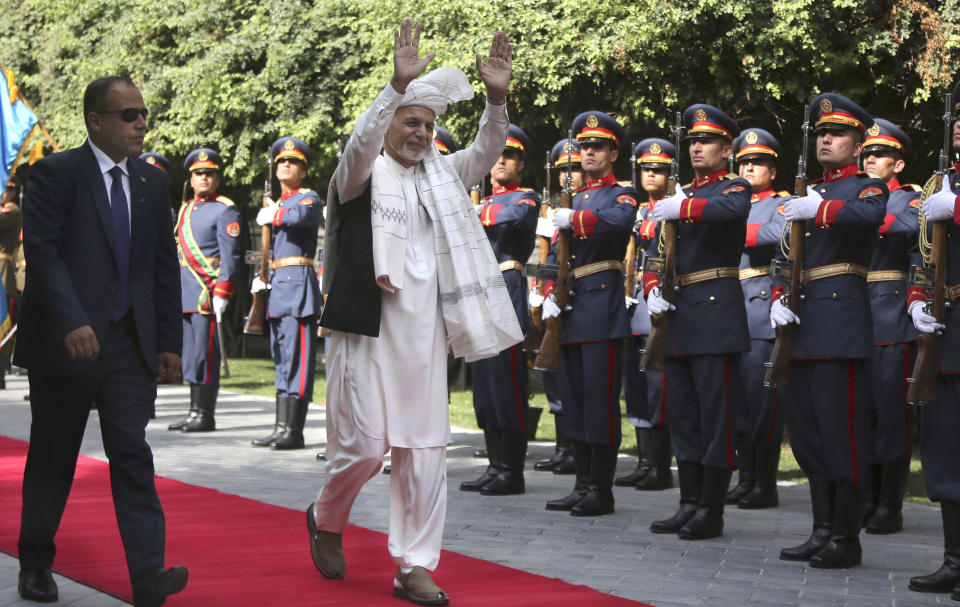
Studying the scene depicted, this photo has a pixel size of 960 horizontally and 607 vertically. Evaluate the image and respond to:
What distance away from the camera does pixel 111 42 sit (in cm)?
2019

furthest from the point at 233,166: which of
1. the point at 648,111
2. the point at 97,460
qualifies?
the point at 97,460

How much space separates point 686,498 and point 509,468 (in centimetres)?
156

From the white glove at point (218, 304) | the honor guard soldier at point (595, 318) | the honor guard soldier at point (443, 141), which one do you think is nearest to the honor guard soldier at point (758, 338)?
the honor guard soldier at point (595, 318)

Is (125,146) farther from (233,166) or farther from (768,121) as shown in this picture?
(233,166)

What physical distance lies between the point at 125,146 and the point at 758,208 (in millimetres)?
4626

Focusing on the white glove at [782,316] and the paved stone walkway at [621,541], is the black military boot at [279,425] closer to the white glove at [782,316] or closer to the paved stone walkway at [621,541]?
the paved stone walkway at [621,541]

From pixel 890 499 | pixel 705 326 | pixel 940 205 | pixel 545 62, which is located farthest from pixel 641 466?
pixel 545 62

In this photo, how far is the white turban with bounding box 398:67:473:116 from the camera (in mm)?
5355

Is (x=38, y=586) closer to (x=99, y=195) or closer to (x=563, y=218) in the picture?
(x=99, y=195)

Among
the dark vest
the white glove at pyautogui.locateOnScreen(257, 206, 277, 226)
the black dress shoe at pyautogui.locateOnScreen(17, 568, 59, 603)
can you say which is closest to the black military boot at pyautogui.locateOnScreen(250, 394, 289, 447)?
the white glove at pyautogui.locateOnScreen(257, 206, 277, 226)

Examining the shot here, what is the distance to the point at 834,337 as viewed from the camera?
6.18m

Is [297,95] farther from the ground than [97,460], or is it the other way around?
[297,95]

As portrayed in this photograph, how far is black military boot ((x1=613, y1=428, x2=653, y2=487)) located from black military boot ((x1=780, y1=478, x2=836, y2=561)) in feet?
7.72

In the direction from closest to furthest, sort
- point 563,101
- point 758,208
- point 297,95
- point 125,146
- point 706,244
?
point 125,146 → point 706,244 → point 758,208 → point 563,101 → point 297,95
